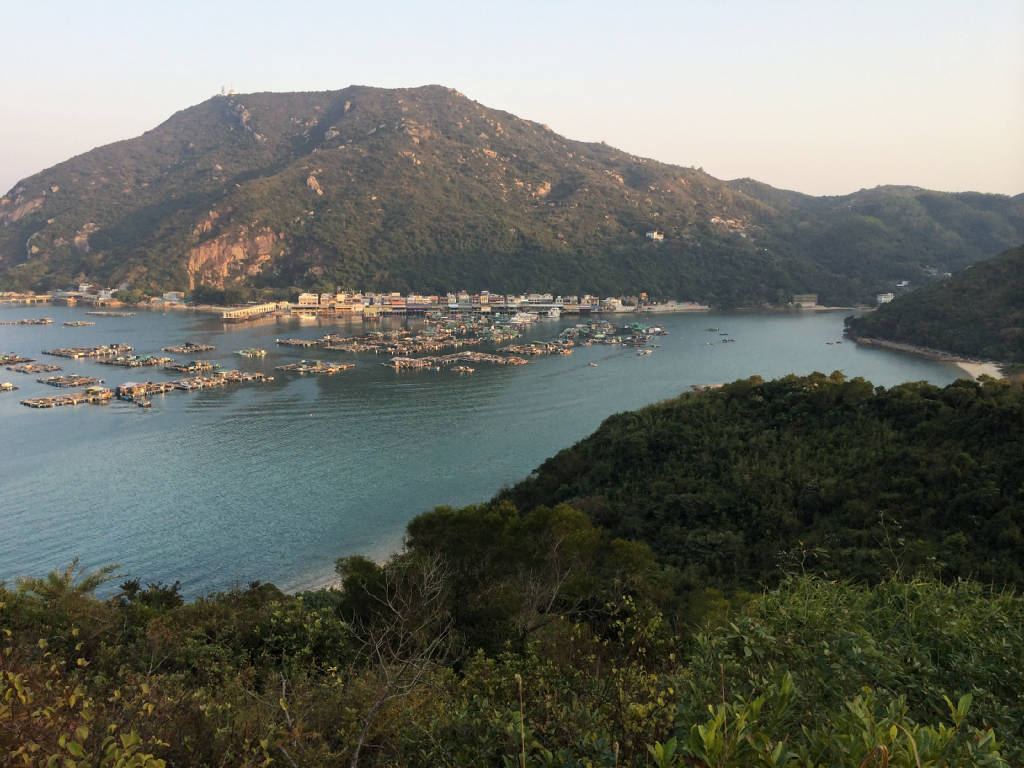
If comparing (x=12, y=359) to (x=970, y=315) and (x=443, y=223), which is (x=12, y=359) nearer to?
(x=443, y=223)

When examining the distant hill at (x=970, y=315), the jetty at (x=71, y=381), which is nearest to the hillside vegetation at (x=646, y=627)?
the jetty at (x=71, y=381)

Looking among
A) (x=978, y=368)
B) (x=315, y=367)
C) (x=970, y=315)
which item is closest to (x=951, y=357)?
(x=978, y=368)

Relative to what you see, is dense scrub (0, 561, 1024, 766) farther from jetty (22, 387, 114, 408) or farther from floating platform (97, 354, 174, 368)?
floating platform (97, 354, 174, 368)

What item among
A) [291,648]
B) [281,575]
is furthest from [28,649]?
[281,575]

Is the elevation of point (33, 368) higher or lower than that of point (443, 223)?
lower

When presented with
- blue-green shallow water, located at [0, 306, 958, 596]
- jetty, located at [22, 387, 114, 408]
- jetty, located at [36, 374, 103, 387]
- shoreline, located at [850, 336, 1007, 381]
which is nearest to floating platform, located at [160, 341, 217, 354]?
A: blue-green shallow water, located at [0, 306, 958, 596]

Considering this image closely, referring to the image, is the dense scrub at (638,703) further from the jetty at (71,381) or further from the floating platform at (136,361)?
the floating platform at (136,361)
